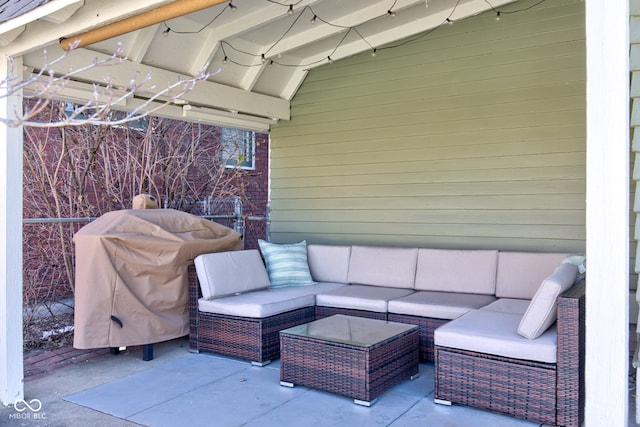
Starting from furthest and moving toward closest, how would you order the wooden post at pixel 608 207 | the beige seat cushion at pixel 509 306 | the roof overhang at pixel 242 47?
the roof overhang at pixel 242 47
the beige seat cushion at pixel 509 306
the wooden post at pixel 608 207

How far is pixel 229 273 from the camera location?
15.3 ft

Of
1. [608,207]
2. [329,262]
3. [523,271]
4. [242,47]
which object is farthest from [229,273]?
[608,207]

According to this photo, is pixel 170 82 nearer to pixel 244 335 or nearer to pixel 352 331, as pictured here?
pixel 244 335

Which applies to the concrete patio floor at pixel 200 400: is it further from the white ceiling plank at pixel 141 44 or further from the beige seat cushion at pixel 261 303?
the white ceiling plank at pixel 141 44

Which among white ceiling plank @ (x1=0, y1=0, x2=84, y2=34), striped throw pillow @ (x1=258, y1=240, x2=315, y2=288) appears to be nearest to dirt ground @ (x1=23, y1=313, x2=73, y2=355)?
striped throw pillow @ (x1=258, y1=240, x2=315, y2=288)

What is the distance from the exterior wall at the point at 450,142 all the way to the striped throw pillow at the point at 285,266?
2.37ft

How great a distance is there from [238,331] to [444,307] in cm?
162

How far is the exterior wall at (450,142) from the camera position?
463 cm

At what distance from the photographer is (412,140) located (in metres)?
5.41

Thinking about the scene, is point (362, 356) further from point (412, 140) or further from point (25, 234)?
point (25, 234)

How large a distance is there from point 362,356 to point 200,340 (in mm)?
1749

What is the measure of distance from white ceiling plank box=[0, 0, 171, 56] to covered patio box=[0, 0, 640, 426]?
0.03ft

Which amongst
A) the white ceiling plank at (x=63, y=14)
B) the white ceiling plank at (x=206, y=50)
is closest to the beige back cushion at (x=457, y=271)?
the white ceiling plank at (x=206, y=50)

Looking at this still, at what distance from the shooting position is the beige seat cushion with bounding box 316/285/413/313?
4.47 metres
